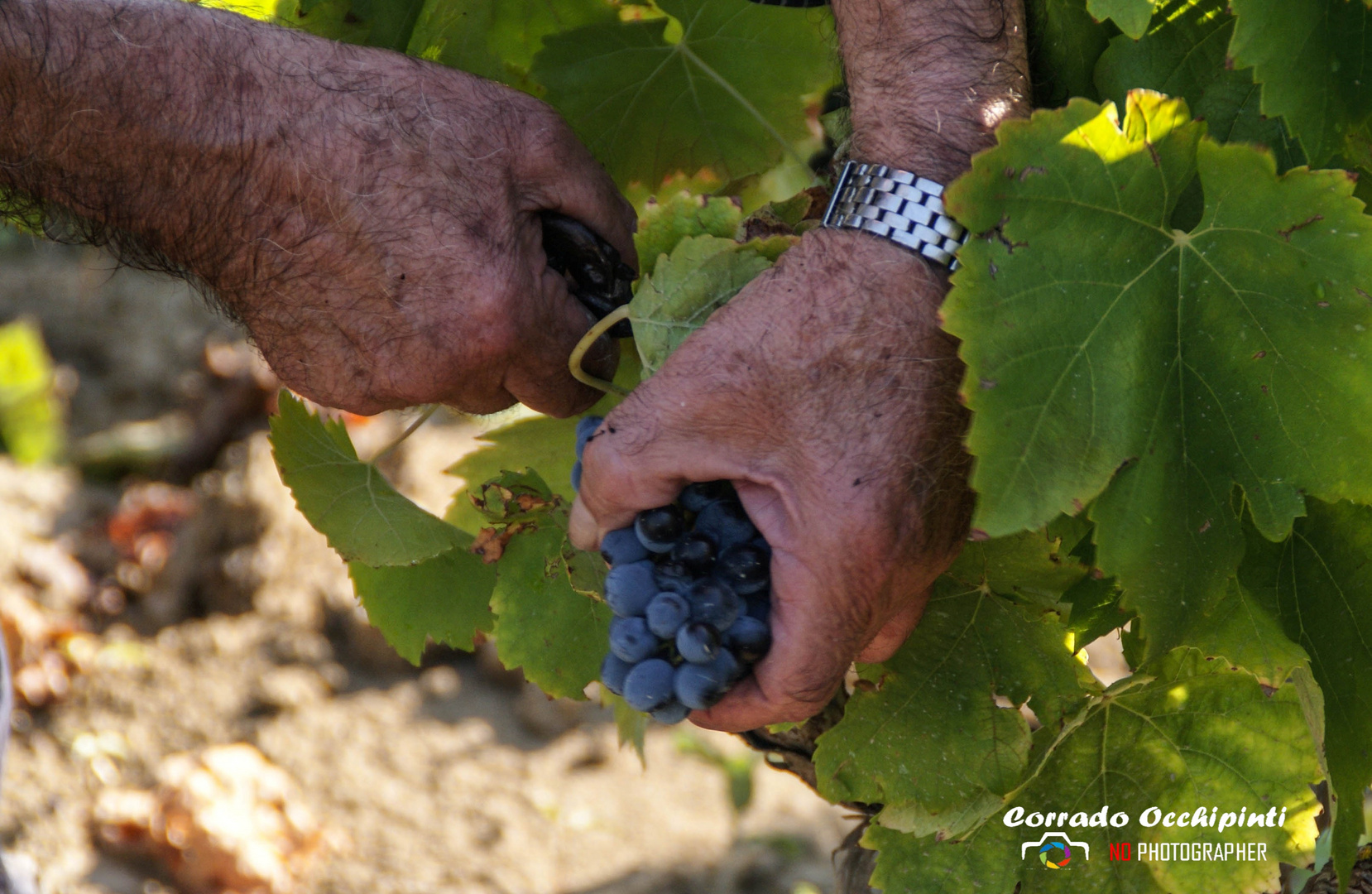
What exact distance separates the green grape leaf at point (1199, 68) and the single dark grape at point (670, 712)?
72 centimetres

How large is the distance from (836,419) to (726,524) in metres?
0.14

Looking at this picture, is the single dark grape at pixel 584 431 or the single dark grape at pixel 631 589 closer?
the single dark grape at pixel 631 589

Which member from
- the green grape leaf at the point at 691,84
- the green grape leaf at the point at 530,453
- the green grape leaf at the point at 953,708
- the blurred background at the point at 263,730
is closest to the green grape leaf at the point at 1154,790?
the green grape leaf at the point at 953,708

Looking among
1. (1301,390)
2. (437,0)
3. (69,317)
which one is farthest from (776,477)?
(69,317)

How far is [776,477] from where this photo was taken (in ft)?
3.28

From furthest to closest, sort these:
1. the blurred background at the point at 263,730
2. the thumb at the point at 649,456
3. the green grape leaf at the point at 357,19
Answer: the blurred background at the point at 263,730 → the green grape leaf at the point at 357,19 → the thumb at the point at 649,456

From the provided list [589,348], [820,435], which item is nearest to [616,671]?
[820,435]

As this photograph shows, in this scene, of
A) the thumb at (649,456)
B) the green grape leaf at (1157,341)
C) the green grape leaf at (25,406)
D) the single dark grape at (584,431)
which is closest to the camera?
the green grape leaf at (1157,341)

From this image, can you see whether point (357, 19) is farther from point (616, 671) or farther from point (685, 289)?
point (616, 671)

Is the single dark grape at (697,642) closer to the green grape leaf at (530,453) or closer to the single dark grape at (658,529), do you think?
the single dark grape at (658,529)

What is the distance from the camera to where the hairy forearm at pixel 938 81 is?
1.04 metres

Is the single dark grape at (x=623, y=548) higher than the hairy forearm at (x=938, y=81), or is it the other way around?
the hairy forearm at (x=938, y=81)

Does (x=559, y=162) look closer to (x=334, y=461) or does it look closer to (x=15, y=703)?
(x=334, y=461)

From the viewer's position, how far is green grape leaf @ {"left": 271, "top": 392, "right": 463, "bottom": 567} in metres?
1.35
